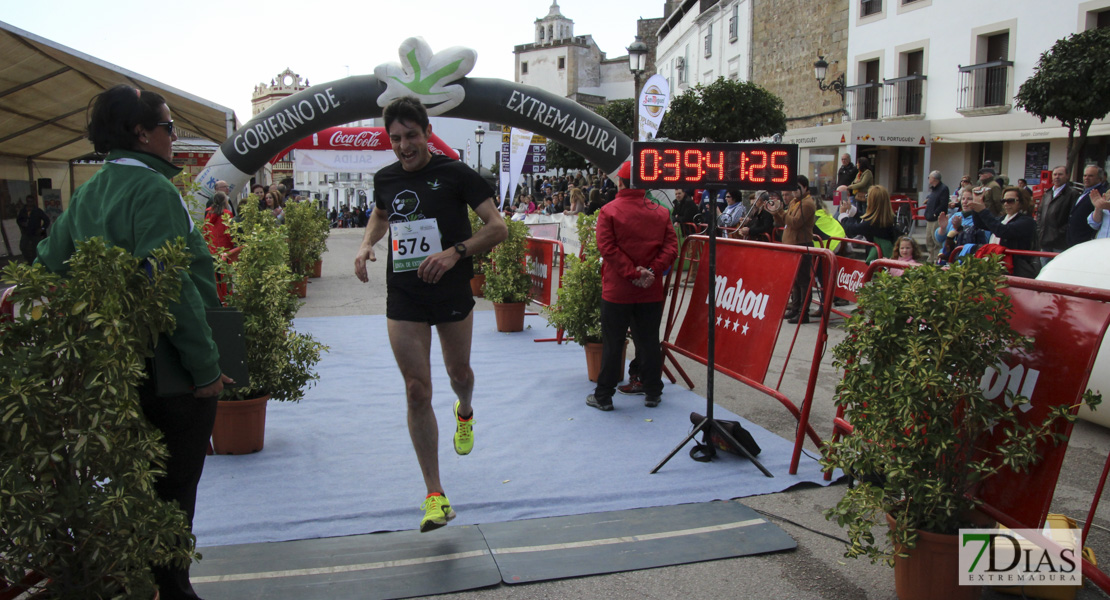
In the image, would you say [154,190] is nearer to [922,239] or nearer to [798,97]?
[922,239]

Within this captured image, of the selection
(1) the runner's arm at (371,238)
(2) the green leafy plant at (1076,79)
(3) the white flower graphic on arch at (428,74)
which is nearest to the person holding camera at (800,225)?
(3) the white flower graphic on arch at (428,74)

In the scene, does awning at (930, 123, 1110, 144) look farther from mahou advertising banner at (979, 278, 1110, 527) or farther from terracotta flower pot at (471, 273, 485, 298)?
mahou advertising banner at (979, 278, 1110, 527)

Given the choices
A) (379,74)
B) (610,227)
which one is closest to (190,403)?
(610,227)

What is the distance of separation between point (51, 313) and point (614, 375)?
4.06 metres

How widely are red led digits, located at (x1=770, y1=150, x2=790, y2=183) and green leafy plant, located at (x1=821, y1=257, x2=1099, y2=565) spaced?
5.06ft

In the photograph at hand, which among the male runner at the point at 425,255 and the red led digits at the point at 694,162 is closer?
the male runner at the point at 425,255

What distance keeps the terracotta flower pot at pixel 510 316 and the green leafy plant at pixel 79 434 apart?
23.0 feet

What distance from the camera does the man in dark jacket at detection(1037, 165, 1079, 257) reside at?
9664mm

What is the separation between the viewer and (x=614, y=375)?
19.2 ft

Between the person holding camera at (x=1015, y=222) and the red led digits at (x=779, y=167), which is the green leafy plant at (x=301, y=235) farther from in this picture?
the red led digits at (x=779, y=167)

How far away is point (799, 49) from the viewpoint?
31375mm

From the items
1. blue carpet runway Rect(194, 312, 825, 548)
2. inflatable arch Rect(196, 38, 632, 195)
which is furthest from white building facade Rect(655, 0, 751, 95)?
blue carpet runway Rect(194, 312, 825, 548)

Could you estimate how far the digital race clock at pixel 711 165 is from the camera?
14.8 ft

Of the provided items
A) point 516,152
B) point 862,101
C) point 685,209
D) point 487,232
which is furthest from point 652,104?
point 862,101
